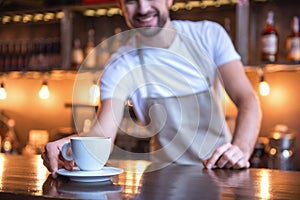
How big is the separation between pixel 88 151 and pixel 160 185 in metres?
0.16

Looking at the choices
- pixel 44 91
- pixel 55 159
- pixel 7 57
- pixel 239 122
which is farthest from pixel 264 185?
pixel 7 57

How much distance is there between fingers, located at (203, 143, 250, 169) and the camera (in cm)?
120

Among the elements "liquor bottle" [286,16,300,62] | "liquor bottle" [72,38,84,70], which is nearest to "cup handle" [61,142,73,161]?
"liquor bottle" [286,16,300,62]

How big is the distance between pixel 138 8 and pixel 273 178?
2.65ft

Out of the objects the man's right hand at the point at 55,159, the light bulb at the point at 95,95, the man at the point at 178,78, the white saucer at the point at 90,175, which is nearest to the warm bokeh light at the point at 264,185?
the white saucer at the point at 90,175

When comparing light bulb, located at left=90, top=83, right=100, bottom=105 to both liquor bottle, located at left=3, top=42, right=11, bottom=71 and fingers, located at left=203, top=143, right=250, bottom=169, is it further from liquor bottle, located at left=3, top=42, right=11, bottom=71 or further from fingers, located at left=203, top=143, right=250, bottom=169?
fingers, located at left=203, top=143, right=250, bottom=169

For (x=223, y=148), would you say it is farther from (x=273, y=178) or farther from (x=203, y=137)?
(x=203, y=137)

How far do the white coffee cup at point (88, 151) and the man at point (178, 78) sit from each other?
1.92 ft

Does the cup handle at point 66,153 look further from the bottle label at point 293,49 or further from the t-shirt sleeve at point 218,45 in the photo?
the bottle label at point 293,49

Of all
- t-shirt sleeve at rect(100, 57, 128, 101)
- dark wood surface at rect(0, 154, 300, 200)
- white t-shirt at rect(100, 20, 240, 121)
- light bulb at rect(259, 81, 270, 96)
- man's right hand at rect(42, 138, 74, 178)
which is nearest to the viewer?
dark wood surface at rect(0, 154, 300, 200)

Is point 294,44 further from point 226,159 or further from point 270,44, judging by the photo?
point 226,159

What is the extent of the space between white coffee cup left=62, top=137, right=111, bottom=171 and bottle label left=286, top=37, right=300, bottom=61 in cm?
186

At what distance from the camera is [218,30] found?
1754mm

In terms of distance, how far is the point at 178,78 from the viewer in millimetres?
1786
